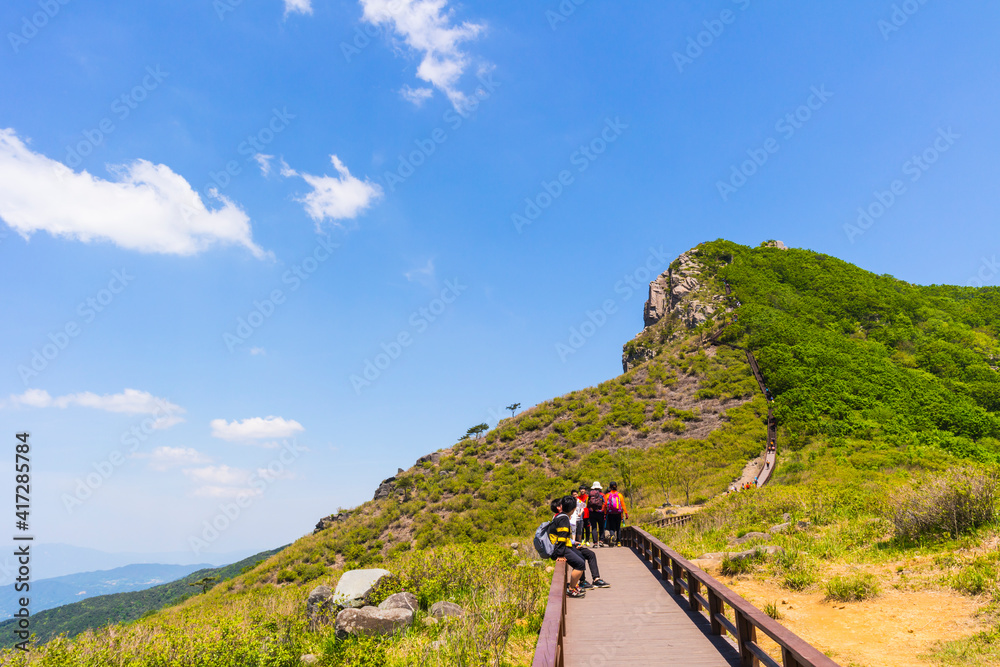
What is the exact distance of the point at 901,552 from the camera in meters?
11.5

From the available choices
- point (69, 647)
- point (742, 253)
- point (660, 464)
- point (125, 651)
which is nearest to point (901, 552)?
point (125, 651)

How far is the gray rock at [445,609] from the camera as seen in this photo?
10.1m

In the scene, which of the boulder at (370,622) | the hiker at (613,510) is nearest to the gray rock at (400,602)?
the boulder at (370,622)

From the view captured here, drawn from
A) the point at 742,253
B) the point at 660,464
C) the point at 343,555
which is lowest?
the point at 343,555

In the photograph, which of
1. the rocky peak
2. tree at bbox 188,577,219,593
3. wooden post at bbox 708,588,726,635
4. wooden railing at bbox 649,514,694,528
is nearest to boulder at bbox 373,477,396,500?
tree at bbox 188,577,219,593

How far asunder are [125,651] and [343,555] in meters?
28.8

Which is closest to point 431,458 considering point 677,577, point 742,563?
point 742,563

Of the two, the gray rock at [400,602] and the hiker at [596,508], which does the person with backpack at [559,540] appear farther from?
the hiker at [596,508]

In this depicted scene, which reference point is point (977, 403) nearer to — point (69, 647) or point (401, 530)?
point (401, 530)

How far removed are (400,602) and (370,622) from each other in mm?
944

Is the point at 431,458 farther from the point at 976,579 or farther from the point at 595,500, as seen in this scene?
the point at 976,579

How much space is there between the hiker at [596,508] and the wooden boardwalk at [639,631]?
483 centimetres

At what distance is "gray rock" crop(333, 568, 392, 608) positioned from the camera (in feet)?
35.7

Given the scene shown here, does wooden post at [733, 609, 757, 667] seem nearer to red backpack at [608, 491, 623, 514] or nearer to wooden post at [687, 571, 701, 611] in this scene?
wooden post at [687, 571, 701, 611]
